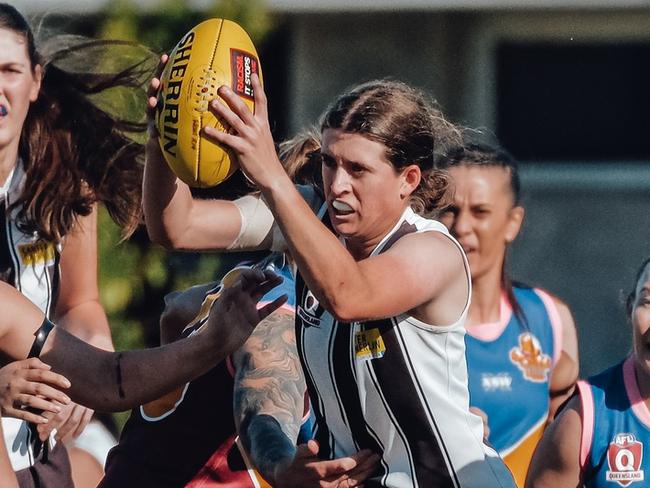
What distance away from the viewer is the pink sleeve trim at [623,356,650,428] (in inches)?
167

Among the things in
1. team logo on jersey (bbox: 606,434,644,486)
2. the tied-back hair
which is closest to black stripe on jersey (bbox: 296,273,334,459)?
team logo on jersey (bbox: 606,434,644,486)

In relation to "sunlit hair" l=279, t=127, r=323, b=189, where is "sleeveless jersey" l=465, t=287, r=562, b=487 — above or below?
below

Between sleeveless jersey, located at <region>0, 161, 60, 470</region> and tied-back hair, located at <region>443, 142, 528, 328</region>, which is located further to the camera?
tied-back hair, located at <region>443, 142, 528, 328</region>

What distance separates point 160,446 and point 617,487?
134 centimetres

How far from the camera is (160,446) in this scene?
446 centimetres

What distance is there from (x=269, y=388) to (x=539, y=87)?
5736 mm

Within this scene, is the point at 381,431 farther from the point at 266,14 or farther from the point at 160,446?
the point at 266,14

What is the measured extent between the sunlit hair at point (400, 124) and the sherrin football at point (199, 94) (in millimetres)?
260

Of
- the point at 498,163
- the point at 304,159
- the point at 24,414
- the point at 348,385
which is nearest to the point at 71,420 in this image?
the point at 24,414

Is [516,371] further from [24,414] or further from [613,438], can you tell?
[24,414]

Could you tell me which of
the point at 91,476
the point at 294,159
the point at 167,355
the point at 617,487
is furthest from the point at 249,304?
the point at 91,476

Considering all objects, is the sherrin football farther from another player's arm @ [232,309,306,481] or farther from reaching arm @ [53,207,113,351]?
reaching arm @ [53,207,113,351]

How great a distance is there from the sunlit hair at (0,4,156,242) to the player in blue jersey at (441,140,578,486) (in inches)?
46.7

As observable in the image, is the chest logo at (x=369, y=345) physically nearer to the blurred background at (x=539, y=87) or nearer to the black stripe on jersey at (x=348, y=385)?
the black stripe on jersey at (x=348, y=385)
